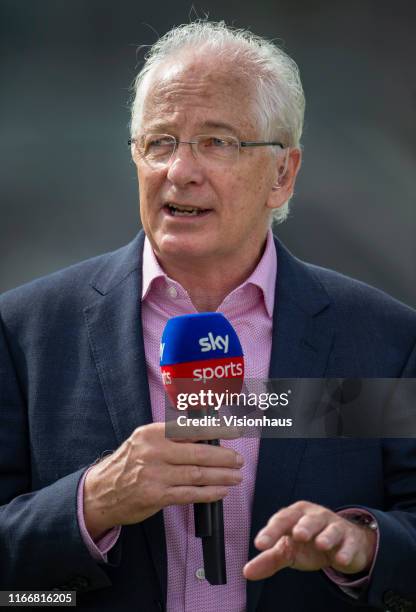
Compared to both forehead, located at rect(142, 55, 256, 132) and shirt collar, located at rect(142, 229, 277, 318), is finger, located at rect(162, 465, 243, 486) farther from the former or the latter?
forehead, located at rect(142, 55, 256, 132)

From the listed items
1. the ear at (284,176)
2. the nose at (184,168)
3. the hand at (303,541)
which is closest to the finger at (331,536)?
the hand at (303,541)

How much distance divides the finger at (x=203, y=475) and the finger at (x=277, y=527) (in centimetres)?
11

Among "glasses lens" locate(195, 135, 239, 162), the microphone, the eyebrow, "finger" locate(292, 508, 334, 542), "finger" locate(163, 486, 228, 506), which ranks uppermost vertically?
the eyebrow

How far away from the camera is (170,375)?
1709mm

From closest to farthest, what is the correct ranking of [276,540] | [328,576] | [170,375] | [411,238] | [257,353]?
[276,540], [170,375], [328,576], [257,353], [411,238]

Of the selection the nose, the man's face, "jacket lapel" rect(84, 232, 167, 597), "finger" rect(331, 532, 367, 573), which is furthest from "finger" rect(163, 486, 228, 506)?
the nose

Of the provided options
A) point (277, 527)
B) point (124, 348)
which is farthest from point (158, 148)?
point (277, 527)

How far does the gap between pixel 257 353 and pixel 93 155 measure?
2.64 m

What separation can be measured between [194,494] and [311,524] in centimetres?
22

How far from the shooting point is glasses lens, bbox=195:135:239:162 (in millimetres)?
2176

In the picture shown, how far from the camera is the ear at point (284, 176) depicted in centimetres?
238

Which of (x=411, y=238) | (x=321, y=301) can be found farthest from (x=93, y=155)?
(x=321, y=301)

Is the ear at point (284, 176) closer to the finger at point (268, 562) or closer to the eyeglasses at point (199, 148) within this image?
the eyeglasses at point (199, 148)

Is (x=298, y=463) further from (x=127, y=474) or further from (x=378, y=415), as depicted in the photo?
(x=127, y=474)
